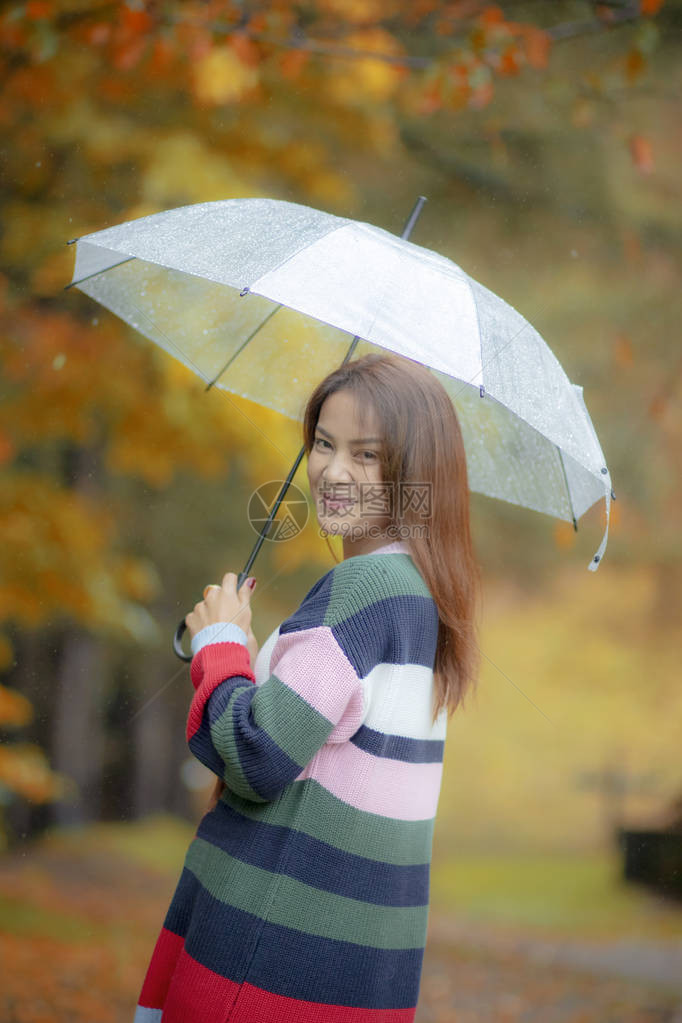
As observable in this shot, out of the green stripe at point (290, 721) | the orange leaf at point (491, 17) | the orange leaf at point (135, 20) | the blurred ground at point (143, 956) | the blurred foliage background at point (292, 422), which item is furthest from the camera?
the blurred ground at point (143, 956)

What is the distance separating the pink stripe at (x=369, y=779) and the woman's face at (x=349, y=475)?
0.36 meters

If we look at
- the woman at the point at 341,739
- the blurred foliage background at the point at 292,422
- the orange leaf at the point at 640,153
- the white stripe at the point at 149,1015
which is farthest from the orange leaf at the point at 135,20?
the white stripe at the point at 149,1015

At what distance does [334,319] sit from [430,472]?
0.31 m

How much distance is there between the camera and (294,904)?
1505mm

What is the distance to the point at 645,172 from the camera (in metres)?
4.36

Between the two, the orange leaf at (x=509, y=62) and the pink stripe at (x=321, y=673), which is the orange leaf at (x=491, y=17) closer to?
the orange leaf at (x=509, y=62)

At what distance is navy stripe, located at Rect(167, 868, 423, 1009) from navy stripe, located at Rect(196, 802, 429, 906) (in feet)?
0.21

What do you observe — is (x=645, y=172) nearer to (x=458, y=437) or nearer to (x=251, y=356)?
(x=251, y=356)

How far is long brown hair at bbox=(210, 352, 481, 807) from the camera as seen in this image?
1.62 metres

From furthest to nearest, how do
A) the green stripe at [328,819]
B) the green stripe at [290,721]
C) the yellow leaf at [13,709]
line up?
the yellow leaf at [13,709] < the green stripe at [328,819] < the green stripe at [290,721]

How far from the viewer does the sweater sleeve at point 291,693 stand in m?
1.42

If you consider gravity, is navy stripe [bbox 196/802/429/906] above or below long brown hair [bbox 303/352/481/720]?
below

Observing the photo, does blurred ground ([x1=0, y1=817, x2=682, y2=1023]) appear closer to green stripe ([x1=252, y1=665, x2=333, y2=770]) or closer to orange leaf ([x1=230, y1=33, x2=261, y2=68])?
green stripe ([x1=252, y1=665, x2=333, y2=770])

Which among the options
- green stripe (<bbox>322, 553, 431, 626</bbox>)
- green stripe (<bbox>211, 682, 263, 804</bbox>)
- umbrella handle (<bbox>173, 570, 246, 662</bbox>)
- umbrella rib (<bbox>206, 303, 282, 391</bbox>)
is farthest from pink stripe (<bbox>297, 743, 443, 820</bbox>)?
umbrella rib (<bbox>206, 303, 282, 391</bbox>)
